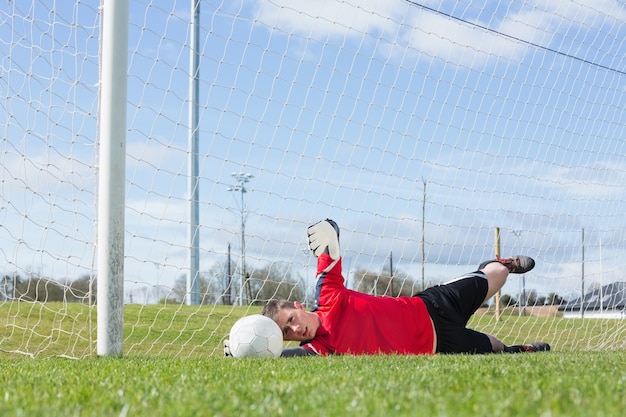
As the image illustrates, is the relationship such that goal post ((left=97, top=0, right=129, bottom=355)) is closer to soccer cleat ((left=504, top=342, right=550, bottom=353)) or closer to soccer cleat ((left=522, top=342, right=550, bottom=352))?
soccer cleat ((left=504, top=342, right=550, bottom=353))

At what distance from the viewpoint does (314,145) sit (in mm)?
6527

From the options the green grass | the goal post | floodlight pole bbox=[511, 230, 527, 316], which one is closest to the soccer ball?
the goal post

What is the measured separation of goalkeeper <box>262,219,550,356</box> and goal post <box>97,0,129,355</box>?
1026 millimetres

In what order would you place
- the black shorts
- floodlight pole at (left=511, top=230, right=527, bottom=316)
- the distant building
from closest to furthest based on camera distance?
Result: 1. the black shorts
2. floodlight pole at (left=511, top=230, right=527, bottom=316)
3. the distant building

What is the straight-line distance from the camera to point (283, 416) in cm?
186

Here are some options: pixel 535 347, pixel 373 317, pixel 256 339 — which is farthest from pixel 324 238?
pixel 535 347

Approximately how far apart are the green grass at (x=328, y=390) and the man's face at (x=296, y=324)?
1358 millimetres

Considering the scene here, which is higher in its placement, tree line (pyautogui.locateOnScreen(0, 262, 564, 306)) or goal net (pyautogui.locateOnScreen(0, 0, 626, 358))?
goal net (pyautogui.locateOnScreen(0, 0, 626, 358))

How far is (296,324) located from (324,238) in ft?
2.20

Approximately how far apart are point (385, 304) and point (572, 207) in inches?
172

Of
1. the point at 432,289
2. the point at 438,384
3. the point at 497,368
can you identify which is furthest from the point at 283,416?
the point at 432,289

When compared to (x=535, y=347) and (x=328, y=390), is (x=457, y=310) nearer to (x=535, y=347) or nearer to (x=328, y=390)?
(x=535, y=347)

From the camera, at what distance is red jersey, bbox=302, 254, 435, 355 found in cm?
486

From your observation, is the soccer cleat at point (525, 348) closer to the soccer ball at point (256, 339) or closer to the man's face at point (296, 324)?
the man's face at point (296, 324)
